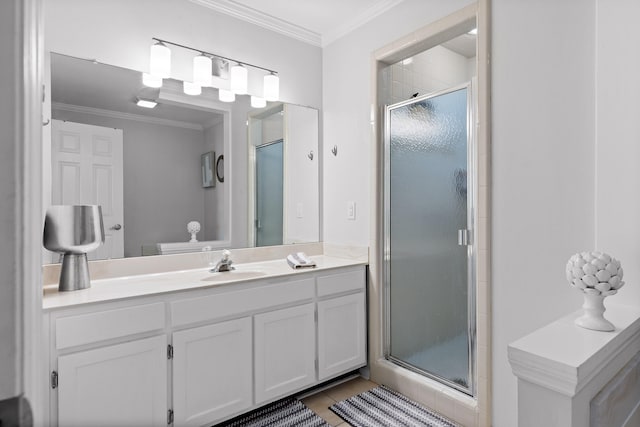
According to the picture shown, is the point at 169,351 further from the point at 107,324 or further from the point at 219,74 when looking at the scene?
the point at 219,74

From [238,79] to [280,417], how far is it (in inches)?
82.5

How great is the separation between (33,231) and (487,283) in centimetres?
190

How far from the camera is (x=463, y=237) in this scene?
6.56 feet

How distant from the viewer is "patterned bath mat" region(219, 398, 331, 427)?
6.41ft

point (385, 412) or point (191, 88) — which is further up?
point (191, 88)

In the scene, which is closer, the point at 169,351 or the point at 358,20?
the point at 169,351

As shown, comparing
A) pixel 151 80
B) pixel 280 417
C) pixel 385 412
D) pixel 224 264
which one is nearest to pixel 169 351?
pixel 224 264

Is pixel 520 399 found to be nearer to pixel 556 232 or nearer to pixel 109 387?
pixel 556 232

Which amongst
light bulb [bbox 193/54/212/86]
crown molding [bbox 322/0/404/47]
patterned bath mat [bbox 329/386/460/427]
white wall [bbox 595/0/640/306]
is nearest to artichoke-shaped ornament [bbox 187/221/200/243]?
light bulb [bbox 193/54/212/86]

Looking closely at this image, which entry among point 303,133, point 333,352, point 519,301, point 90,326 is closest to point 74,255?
point 90,326

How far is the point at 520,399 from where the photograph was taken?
993 mm

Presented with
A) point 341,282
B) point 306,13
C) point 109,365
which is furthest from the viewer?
point 306,13

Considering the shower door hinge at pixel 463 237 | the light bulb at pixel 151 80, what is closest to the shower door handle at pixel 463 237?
the shower door hinge at pixel 463 237
